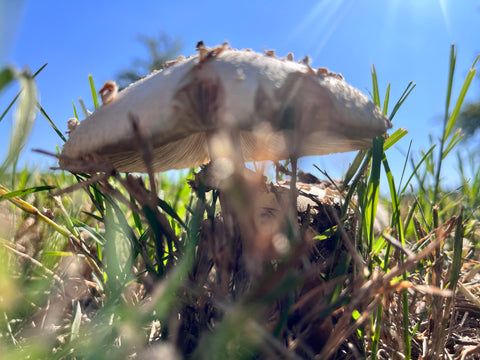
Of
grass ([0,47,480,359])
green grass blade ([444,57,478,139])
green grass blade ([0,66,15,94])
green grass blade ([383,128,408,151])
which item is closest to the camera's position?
green grass blade ([0,66,15,94])

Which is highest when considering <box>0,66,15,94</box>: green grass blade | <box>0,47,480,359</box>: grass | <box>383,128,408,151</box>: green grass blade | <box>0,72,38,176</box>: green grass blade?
<box>0,66,15,94</box>: green grass blade

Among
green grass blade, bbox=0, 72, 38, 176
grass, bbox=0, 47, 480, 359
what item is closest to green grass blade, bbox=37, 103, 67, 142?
grass, bbox=0, 47, 480, 359

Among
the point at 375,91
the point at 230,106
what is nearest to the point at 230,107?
the point at 230,106

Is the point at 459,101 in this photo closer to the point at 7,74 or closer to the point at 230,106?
the point at 230,106

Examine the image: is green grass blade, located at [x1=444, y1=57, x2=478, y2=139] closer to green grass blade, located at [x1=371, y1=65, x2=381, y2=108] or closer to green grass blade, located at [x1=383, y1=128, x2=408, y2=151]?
green grass blade, located at [x1=383, y1=128, x2=408, y2=151]

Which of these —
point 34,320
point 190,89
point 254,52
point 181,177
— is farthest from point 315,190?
point 181,177

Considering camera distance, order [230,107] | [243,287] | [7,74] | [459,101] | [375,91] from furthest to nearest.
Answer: [375,91] < [459,101] < [243,287] < [230,107] < [7,74]
